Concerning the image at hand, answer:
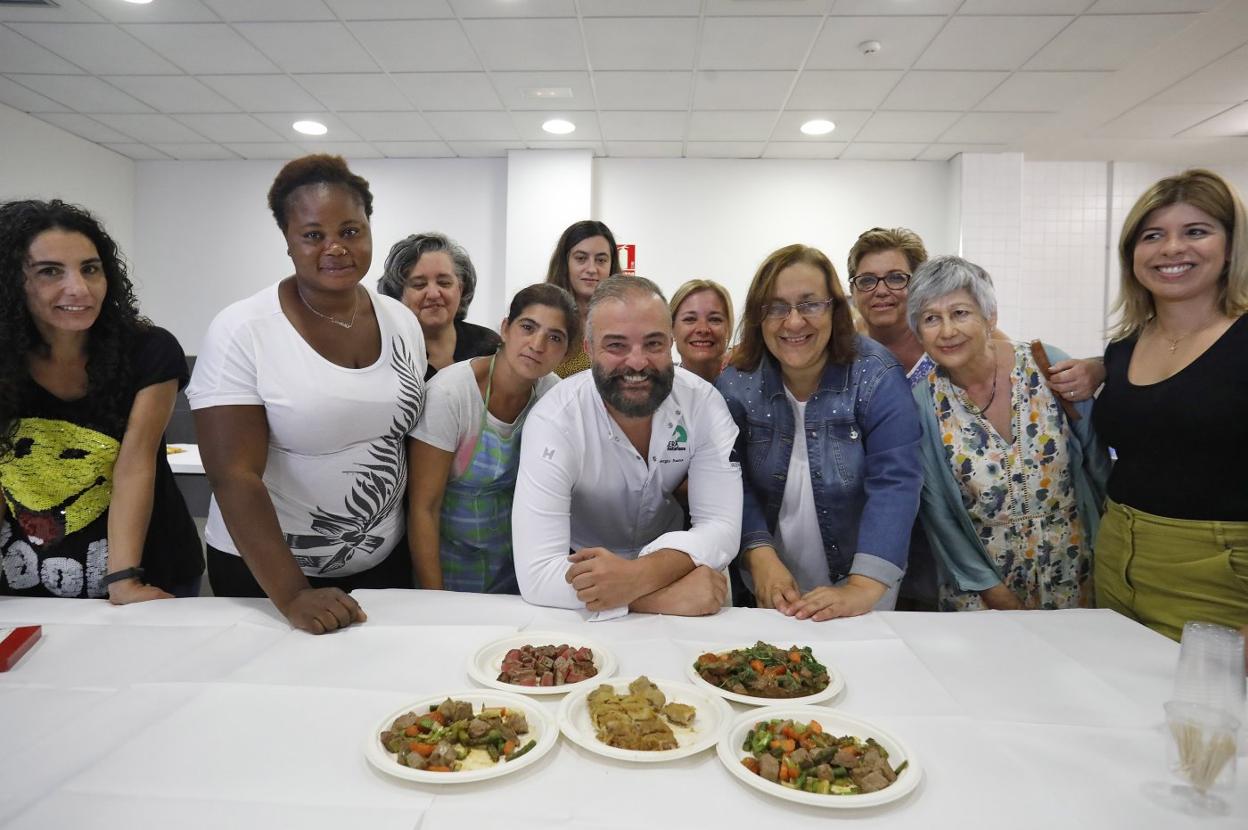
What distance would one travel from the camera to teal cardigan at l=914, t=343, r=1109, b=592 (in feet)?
6.15

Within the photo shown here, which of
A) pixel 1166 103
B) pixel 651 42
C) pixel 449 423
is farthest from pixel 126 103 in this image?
pixel 1166 103

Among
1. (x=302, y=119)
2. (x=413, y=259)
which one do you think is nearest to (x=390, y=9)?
(x=413, y=259)

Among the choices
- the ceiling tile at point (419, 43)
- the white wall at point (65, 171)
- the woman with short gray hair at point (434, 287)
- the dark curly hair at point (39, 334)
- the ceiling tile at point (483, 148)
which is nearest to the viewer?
the dark curly hair at point (39, 334)

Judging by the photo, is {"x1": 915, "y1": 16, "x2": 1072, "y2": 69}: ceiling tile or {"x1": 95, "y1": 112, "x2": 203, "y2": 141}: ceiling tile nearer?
{"x1": 915, "y1": 16, "x2": 1072, "y2": 69}: ceiling tile

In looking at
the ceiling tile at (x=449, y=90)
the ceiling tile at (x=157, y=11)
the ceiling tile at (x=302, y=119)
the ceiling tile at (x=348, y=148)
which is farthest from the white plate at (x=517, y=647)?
the ceiling tile at (x=348, y=148)

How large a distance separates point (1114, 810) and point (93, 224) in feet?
7.82

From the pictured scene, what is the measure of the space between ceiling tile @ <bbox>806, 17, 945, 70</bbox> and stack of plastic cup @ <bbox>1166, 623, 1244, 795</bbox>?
3541 millimetres

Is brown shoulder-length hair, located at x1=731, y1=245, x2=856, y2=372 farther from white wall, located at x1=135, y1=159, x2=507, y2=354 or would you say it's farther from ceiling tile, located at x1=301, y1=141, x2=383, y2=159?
ceiling tile, located at x1=301, y1=141, x2=383, y2=159

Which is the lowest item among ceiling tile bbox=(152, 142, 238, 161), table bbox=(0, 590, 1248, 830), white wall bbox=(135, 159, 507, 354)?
table bbox=(0, 590, 1248, 830)

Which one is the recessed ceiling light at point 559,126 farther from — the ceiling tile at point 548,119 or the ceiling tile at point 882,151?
the ceiling tile at point 882,151

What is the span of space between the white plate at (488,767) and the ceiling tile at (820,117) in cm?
468

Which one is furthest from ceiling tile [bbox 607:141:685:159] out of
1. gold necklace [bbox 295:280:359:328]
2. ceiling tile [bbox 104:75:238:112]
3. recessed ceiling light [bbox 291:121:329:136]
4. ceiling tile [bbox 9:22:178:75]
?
gold necklace [bbox 295:280:359:328]

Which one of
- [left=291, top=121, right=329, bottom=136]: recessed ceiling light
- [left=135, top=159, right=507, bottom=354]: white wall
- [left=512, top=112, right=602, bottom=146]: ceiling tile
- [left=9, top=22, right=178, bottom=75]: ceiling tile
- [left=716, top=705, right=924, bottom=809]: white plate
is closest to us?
[left=716, top=705, right=924, bottom=809]: white plate

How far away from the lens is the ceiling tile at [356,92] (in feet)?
14.5
